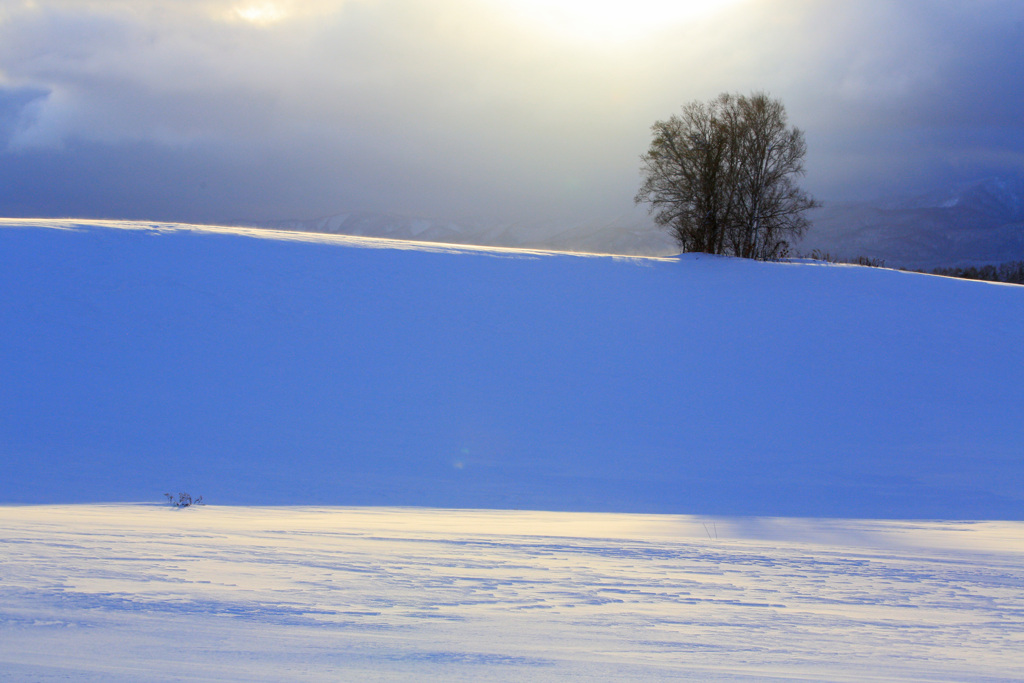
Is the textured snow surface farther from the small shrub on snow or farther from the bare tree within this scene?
the bare tree

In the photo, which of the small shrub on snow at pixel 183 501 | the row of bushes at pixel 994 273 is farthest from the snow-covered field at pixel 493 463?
the row of bushes at pixel 994 273

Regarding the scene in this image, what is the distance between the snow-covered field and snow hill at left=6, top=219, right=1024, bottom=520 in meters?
0.07

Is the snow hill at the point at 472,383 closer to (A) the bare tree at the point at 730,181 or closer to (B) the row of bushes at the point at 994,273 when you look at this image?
(A) the bare tree at the point at 730,181

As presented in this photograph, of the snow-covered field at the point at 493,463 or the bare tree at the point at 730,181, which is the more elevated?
the bare tree at the point at 730,181

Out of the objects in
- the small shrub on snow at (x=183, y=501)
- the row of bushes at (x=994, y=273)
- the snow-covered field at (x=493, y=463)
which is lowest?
the small shrub on snow at (x=183, y=501)

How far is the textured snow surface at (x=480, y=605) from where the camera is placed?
9.36 ft

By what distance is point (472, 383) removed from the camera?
41.5ft

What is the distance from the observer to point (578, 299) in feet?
56.7

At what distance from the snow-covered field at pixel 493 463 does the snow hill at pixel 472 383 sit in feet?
0.24

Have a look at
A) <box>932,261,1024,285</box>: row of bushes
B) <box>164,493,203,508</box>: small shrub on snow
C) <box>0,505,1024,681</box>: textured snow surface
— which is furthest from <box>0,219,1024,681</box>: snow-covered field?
<box>932,261,1024,285</box>: row of bushes

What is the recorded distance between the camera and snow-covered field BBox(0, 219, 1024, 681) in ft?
10.4

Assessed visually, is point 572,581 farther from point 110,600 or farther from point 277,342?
point 277,342

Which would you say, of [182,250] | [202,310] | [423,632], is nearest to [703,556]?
[423,632]

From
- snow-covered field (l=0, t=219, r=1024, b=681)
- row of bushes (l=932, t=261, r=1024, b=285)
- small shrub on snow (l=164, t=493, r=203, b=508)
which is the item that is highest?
row of bushes (l=932, t=261, r=1024, b=285)
